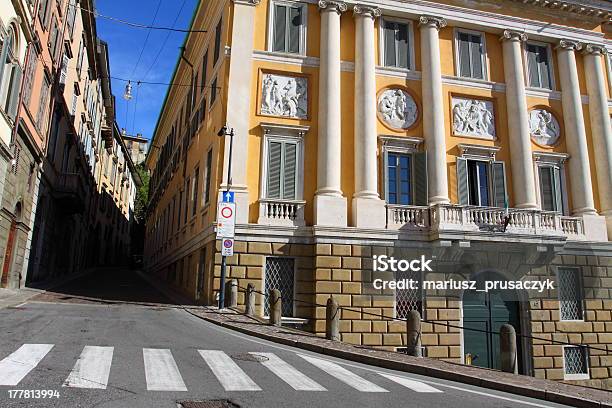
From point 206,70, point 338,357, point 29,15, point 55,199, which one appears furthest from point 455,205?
point 55,199

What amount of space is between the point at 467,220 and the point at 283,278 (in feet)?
22.8

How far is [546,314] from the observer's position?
61.8ft

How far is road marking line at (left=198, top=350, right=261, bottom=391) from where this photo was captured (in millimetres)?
6995

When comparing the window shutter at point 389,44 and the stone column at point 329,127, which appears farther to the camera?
the window shutter at point 389,44

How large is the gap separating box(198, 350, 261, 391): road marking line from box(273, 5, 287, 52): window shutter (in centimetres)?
1319

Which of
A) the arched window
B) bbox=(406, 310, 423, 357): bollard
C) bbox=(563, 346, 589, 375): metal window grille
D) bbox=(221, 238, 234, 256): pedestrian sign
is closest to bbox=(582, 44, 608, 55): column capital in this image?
bbox=(563, 346, 589, 375): metal window grille

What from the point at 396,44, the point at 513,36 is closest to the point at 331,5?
the point at 396,44

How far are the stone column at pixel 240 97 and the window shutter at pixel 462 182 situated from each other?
8.24 meters

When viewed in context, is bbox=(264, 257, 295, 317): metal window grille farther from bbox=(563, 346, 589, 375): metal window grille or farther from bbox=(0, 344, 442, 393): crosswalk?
bbox=(563, 346, 589, 375): metal window grille

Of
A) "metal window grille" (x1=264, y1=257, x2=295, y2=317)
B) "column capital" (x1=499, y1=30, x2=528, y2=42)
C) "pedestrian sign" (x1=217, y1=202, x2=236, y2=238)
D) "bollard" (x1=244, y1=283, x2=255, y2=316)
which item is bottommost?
"bollard" (x1=244, y1=283, x2=255, y2=316)

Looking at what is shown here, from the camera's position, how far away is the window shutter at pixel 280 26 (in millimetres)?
19312

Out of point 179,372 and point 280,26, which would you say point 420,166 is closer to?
point 280,26

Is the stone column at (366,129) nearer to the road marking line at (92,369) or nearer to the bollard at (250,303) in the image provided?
the bollard at (250,303)

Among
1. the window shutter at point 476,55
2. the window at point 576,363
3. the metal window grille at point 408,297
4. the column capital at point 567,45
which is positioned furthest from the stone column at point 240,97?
the column capital at point 567,45
